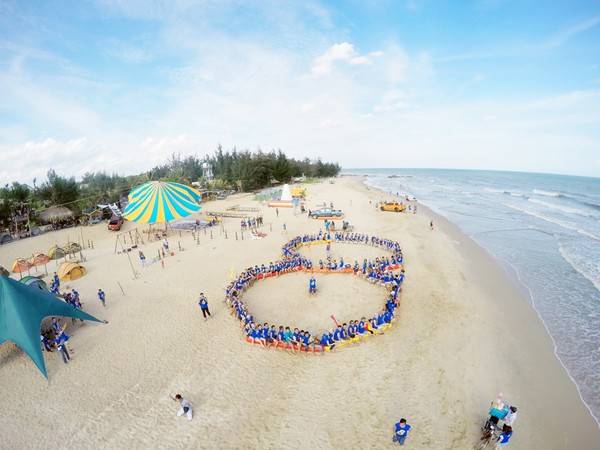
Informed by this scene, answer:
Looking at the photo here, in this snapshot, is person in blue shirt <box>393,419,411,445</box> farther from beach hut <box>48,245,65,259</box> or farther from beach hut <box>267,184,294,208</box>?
beach hut <box>267,184,294,208</box>

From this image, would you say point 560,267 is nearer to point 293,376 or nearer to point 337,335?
point 337,335

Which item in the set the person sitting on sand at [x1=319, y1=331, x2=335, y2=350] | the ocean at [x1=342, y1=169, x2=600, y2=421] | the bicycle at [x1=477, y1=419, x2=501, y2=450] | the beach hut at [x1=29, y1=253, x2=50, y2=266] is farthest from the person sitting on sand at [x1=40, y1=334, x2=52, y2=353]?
the ocean at [x1=342, y1=169, x2=600, y2=421]

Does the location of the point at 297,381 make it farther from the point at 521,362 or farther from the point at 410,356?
the point at 521,362

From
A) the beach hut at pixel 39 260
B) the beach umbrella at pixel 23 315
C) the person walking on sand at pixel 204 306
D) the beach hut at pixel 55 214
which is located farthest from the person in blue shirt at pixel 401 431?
the beach hut at pixel 55 214

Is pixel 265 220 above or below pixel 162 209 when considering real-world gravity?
below

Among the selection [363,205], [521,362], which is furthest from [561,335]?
[363,205]

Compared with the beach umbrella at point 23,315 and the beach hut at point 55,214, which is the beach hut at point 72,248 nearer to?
the beach hut at point 55,214

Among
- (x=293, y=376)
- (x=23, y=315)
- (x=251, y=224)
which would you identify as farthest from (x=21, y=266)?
(x=293, y=376)
